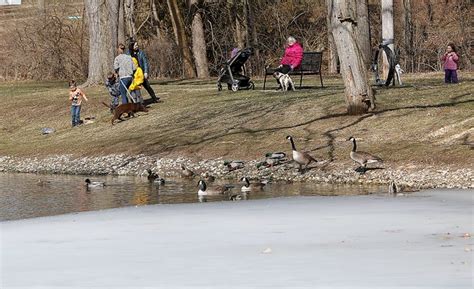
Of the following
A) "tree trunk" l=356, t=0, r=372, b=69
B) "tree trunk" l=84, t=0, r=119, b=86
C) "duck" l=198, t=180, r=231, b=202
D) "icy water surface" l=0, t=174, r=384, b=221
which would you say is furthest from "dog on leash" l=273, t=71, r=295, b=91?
"duck" l=198, t=180, r=231, b=202

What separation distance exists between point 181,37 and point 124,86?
19.3 metres

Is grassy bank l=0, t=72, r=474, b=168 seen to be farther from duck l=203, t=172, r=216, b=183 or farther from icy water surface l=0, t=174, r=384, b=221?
icy water surface l=0, t=174, r=384, b=221

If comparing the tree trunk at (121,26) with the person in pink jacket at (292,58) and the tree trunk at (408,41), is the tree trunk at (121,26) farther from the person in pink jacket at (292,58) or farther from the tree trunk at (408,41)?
the tree trunk at (408,41)

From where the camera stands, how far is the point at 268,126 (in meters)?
27.6

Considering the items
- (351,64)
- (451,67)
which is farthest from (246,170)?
(451,67)

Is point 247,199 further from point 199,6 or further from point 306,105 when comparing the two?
point 199,6

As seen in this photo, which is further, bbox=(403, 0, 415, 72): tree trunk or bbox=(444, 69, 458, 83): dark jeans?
bbox=(403, 0, 415, 72): tree trunk

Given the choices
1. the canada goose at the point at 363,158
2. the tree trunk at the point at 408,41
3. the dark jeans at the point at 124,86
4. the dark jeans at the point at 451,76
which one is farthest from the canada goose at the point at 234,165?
the tree trunk at the point at 408,41

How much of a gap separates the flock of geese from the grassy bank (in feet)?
2.18

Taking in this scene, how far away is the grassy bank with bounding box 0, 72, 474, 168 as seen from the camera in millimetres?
23453

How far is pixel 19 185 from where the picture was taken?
24.9 metres

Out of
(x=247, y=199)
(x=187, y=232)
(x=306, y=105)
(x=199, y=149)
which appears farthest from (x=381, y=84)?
(x=187, y=232)

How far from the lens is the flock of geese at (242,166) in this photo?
813 inches

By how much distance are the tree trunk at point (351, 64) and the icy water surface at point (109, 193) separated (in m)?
4.56
